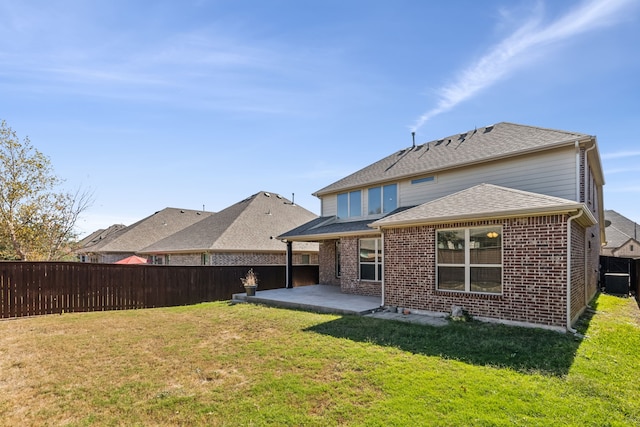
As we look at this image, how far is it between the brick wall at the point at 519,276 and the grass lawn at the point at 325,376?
1.99 feet

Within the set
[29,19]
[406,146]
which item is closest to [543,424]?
[29,19]

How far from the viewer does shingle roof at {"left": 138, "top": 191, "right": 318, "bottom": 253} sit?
63.5ft

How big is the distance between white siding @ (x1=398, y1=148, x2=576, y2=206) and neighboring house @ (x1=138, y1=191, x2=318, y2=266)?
8.94 m

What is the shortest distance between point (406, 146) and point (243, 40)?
10.3 metres

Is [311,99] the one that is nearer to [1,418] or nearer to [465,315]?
[465,315]

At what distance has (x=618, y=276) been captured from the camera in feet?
48.3

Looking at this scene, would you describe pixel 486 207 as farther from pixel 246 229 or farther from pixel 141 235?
pixel 141 235

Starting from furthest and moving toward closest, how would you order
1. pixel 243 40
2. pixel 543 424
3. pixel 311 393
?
pixel 243 40
pixel 311 393
pixel 543 424

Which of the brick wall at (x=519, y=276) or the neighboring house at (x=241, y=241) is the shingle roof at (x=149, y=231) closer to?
the neighboring house at (x=241, y=241)

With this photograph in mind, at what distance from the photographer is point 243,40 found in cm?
970

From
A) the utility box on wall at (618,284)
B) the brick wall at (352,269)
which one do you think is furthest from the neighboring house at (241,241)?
the utility box on wall at (618,284)

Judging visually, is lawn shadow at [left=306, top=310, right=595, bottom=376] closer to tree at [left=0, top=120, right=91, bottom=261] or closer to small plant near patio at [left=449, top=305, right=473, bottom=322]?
small plant near patio at [left=449, top=305, right=473, bottom=322]

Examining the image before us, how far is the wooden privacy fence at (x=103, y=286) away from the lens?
10359 millimetres

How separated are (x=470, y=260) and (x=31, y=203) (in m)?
21.0
